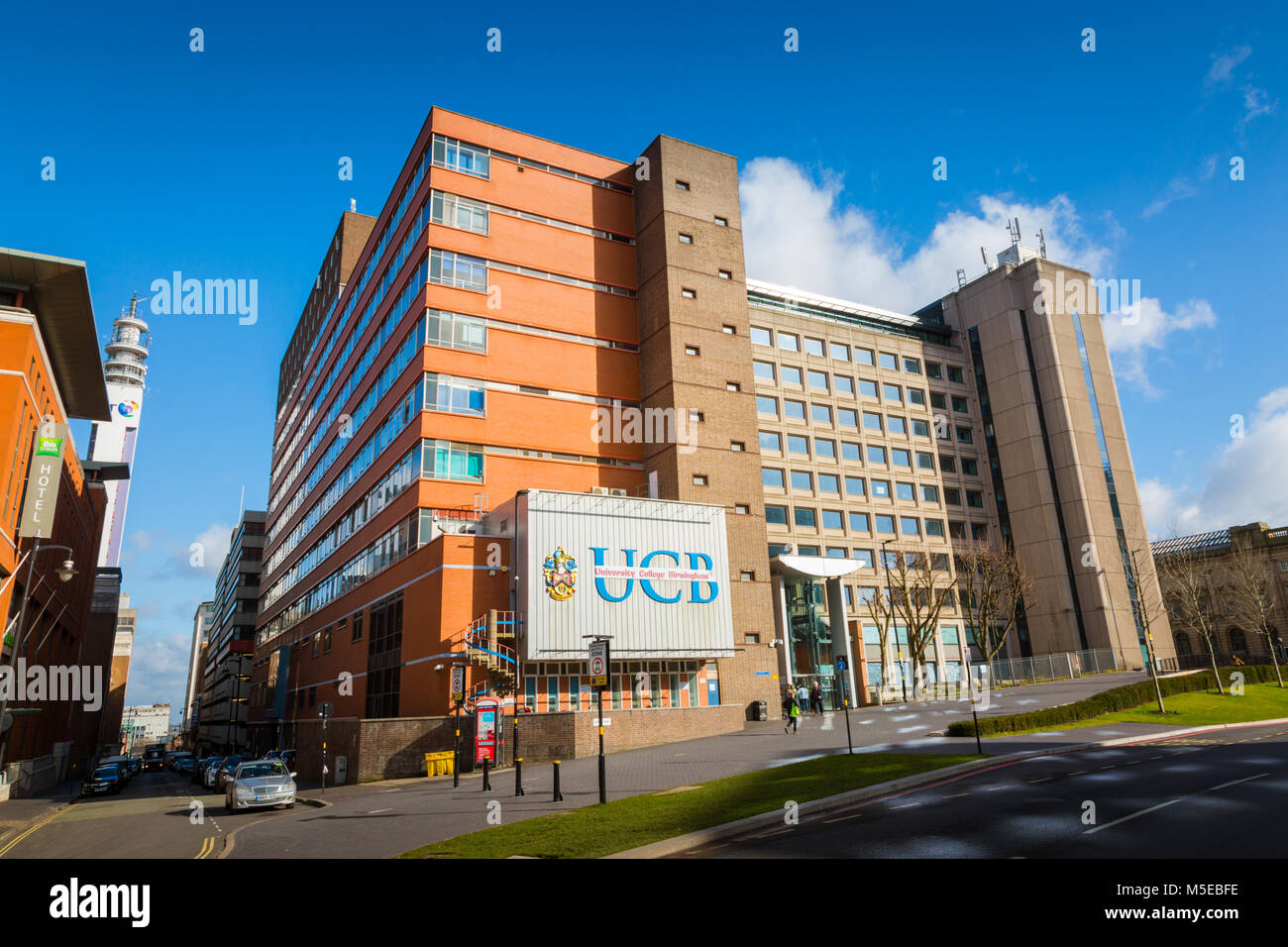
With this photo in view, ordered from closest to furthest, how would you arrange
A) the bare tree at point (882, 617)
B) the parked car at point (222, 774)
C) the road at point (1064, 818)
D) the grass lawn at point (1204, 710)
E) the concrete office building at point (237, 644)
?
the road at point (1064, 818)
the grass lawn at point (1204, 710)
the parked car at point (222, 774)
the bare tree at point (882, 617)
the concrete office building at point (237, 644)

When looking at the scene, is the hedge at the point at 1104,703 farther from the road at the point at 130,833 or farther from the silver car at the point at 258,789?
the silver car at the point at 258,789

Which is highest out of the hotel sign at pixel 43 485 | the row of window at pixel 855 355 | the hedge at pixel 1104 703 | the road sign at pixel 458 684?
the row of window at pixel 855 355

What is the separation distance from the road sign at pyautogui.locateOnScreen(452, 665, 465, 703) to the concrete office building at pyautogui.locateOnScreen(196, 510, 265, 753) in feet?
237

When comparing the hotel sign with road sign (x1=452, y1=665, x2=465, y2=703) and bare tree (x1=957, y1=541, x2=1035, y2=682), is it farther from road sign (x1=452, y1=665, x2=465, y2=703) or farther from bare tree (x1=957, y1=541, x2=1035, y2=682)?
bare tree (x1=957, y1=541, x2=1035, y2=682)

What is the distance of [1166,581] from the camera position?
74.9 m

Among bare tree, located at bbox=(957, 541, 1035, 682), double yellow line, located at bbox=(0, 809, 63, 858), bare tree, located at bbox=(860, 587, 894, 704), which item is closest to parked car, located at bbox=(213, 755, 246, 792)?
double yellow line, located at bbox=(0, 809, 63, 858)

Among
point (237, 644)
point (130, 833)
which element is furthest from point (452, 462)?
point (237, 644)

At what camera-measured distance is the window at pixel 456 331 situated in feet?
146

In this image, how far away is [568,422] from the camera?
154 feet

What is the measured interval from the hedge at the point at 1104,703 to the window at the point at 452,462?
26.9m

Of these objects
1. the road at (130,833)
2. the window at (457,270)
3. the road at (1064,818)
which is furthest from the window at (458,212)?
the road at (1064,818)

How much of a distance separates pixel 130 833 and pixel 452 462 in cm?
2332

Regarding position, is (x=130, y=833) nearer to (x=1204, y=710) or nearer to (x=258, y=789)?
(x=258, y=789)

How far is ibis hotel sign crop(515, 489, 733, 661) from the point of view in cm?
3572
